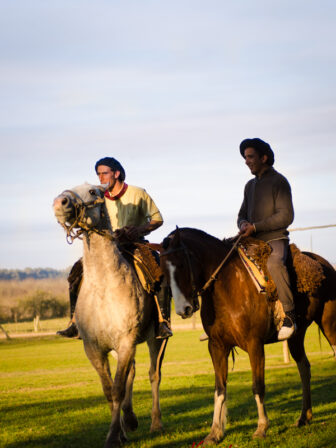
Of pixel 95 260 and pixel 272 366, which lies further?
pixel 272 366

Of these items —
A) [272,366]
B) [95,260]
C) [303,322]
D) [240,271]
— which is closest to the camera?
[95,260]

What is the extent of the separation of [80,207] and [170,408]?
674cm

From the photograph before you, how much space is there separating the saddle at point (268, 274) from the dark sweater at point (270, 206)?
293mm

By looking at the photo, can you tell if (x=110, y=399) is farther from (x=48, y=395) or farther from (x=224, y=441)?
(x=48, y=395)

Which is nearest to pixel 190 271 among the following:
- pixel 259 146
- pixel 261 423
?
pixel 261 423

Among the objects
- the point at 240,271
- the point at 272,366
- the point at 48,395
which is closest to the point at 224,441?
the point at 240,271

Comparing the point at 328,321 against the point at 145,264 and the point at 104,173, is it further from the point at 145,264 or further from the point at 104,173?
the point at 104,173

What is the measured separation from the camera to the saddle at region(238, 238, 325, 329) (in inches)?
328

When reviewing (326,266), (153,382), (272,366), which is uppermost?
(326,266)

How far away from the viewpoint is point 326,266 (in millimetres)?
9859

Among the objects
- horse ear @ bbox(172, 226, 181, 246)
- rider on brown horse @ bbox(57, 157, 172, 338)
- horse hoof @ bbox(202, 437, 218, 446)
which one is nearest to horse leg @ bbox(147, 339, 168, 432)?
rider on brown horse @ bbox(57, 157, 172, 338)

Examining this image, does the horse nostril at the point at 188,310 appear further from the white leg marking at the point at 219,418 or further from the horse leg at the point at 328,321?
the horse leg at the point at 328,321

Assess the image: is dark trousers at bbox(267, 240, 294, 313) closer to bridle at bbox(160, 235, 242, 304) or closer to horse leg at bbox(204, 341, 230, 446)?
bridle at bbox(160, 235, 242, 304)

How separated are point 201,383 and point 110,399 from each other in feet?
37.0
